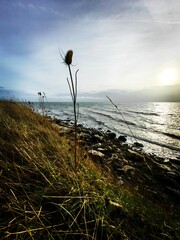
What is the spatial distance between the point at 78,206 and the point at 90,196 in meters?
0.22

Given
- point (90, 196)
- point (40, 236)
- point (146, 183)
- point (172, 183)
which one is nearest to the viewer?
point (40, 236)

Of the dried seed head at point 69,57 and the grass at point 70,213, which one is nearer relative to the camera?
the grass at point 70,213

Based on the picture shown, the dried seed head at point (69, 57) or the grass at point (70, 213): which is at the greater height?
the dried seed head at point (69, 57)

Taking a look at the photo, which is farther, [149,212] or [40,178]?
[40,178]

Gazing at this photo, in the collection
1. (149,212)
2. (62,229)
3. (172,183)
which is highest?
(62,229)

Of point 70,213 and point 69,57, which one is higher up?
point 69,57

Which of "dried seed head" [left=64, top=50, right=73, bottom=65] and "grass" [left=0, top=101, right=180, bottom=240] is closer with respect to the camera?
"grass" [left=0, top=101, right=180, bottom=240]

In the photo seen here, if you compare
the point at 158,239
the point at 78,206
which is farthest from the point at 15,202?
the point at 158,239

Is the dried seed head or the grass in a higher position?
the dried seed head

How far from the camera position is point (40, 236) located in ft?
5.56

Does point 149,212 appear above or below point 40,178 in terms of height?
below

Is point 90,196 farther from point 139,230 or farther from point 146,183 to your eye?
point 146,183

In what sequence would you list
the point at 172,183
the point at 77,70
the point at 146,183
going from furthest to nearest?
the point at 172,183, the point at 146,183, the point at 77,70

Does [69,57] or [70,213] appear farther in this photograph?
[69,57]
